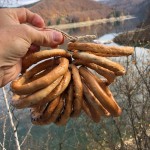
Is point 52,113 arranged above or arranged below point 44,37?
below

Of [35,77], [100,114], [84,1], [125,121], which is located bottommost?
[84,1]

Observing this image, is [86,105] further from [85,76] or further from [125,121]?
[125,121]

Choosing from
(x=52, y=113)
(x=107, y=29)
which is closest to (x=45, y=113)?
(x=52, y=113)

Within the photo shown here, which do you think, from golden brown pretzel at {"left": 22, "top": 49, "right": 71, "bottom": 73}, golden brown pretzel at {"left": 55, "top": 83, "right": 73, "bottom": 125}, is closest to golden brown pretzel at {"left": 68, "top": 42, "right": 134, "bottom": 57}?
golden brown pretzel at {"left": 22, "top": 49, "right": 71, "bottom": 73}

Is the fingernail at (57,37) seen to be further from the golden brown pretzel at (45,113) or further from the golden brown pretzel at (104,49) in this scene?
the golden brown pretzel at (45,113)

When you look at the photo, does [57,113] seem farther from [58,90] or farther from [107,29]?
[107,29]

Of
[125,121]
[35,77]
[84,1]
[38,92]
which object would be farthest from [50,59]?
[84,1]
